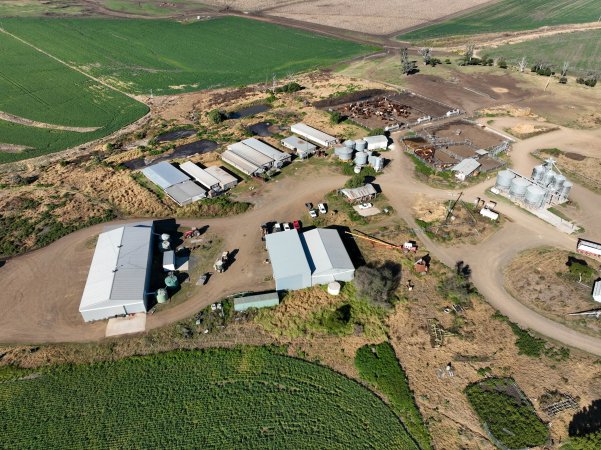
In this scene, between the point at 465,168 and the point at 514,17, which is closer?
the point at 465,168

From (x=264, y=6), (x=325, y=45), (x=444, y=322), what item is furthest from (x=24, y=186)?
(x=264, y=6)

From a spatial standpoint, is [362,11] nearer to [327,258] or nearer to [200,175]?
[200,175]

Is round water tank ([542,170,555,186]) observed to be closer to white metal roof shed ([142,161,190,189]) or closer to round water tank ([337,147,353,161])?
round water tank ([337,147,353,161])

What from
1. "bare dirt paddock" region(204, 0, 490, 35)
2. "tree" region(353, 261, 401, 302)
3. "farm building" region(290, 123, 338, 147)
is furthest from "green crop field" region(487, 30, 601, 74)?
"tree" region(353, 261, 401, 302)

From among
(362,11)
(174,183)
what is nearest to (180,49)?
(362,11)

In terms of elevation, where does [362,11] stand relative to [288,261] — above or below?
above

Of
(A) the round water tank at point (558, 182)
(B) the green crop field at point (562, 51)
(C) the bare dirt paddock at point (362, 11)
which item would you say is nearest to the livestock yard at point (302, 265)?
(A) the round water tank at point (558, 182)

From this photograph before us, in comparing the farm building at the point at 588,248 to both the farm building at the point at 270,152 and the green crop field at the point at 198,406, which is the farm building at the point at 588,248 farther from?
the farm building at the point at 270,152
